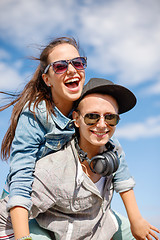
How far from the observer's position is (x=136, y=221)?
3.67 m

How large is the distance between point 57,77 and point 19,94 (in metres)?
0.83

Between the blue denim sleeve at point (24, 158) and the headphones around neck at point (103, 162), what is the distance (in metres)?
0.51

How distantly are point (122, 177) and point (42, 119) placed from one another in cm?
121

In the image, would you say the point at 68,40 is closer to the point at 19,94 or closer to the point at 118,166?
the point at 19,94

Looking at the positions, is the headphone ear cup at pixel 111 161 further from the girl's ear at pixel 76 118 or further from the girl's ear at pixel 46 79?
the girl's ear at pixel 46 79

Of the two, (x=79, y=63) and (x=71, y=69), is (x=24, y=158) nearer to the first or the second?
(x=71, y=69)

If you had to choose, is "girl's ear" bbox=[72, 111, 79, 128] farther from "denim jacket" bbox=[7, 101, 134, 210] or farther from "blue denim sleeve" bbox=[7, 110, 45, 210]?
"blue denim sleeve" bbox=[7, 110, 45, 210]

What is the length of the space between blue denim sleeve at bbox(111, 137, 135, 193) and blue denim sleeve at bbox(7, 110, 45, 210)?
1009 millimetres

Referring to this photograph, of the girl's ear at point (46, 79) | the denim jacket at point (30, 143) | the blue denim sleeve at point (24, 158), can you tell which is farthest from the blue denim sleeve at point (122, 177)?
the girl's ear at point (46, 79)

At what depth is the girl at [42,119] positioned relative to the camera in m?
3.19

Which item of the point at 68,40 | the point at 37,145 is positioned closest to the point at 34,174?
the point at 37,145

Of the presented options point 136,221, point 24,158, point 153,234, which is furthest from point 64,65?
point 153,234

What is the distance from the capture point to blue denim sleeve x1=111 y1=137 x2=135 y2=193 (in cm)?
376

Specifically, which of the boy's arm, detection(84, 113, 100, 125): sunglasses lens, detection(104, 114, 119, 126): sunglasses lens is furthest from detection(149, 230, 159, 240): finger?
detection(84, 113, 100, 125): sunglasses lens
